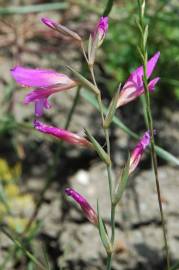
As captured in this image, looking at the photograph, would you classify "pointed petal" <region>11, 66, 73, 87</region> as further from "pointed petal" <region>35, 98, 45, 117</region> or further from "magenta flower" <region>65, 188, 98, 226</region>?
"magenta flower" <region>65, 188, 98, 226</region>

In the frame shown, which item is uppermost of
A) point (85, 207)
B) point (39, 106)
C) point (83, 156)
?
point (39, 106)

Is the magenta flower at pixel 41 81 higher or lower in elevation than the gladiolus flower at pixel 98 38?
lower

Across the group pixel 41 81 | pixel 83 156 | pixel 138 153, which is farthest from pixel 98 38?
pixel 83 156

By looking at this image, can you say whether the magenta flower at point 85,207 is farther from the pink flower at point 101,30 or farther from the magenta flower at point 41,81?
the pink flower at point 101,30

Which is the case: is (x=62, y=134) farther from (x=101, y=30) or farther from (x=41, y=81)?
(x=101, y=30)

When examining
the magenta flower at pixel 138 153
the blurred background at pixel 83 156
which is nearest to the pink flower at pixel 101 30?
the magenta flower at pixel 138 153

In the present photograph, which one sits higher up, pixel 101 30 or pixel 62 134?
pixel 101 30

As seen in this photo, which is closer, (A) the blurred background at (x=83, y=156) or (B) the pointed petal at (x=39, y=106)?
(B) the pointed petal at (x=39, y=106)
